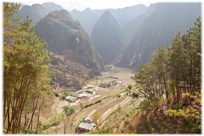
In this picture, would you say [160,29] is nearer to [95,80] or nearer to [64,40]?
[95,80]

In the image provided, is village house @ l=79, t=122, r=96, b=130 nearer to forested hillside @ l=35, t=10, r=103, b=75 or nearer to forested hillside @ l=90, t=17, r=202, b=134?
forested hillside @ l=90, t=17, r=202, b=134

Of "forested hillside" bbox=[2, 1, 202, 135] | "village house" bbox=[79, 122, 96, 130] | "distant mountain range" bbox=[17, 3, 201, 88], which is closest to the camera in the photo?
"forested hillside" bbox=[2, 1, 202, 135]

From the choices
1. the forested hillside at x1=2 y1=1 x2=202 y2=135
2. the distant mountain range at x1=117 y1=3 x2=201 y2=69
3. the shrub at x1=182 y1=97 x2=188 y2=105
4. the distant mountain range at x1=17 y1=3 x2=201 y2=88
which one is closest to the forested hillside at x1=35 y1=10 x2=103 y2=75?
the distant mountain range at x1=17 y1=3 x2=201 y2=88

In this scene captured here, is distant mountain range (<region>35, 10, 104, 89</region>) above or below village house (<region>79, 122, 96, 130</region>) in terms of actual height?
above

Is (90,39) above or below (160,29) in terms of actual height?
below

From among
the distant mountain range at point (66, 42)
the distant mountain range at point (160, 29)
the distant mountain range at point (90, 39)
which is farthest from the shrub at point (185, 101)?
the distant mountain range at point (160, 29)

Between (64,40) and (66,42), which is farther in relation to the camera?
(64,40)

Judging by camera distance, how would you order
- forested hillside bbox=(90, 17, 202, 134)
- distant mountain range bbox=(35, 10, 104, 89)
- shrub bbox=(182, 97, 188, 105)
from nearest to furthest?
forested hillside bbox=(90, 17, 202, 134) → shrub bbox=(182, 97, 188, 105) → distant mountain range bbox=(35, 10, 104, 89)

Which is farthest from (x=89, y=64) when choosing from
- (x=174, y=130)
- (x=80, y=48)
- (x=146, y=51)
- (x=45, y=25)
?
(x=174, y=130)

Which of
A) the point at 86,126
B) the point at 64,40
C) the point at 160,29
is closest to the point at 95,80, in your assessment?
the point at 64,40

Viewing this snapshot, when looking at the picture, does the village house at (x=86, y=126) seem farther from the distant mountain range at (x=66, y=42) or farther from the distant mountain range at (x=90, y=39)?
the distant mountain range at (x=66, y=42)

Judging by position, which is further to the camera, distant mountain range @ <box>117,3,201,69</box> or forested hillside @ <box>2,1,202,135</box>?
distant mountain range @ <box>117,3,201,69</box>
